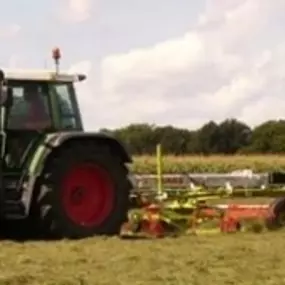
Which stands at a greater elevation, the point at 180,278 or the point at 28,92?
the point at 28,92

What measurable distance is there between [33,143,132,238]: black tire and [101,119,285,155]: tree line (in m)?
50.0

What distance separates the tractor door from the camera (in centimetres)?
1109

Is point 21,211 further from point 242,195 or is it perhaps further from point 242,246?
point 242,195

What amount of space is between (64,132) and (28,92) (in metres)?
0.60

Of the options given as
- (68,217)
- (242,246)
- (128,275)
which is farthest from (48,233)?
(128,275)

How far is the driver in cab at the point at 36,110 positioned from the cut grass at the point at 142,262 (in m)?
1.59

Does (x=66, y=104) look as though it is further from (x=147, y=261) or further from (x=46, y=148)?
(x=147, y=261)

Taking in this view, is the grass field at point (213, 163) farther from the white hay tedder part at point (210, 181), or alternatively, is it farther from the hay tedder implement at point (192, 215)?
the hay tedder implement at point (192, 215)

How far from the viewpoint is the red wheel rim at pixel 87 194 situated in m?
11.1

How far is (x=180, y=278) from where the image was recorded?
24.6 feet

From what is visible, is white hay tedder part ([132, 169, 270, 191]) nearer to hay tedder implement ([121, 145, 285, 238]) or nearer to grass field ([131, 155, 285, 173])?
hay tedder implement ([121, 145, 285, 238])

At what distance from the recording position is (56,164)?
35.7ft

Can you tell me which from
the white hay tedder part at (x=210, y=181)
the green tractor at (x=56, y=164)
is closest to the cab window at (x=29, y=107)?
the green tractor at (x=56, y=164)

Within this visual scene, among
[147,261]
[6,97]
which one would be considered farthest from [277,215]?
[147,261]
